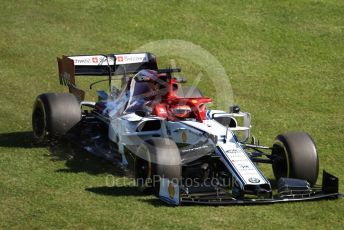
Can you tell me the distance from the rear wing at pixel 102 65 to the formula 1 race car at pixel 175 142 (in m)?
0.02

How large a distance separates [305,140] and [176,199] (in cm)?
259

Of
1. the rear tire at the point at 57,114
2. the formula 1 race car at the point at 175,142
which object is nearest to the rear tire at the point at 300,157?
the formula 1 race car at the point at 175,142

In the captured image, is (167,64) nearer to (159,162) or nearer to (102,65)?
(102,65)

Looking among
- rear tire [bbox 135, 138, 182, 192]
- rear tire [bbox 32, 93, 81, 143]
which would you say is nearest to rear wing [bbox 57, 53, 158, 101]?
rear tire [bbox 32, 93, 81, 143]

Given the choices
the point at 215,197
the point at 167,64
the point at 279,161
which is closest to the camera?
the point at 215,197

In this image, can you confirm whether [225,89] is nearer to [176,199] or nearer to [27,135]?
[27,135]

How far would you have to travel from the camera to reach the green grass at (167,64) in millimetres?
12156

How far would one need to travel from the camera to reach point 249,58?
2456 cm

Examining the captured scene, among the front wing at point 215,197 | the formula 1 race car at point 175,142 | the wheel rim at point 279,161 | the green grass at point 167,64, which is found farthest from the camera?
the wheel rim at point 279,161

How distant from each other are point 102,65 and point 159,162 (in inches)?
209

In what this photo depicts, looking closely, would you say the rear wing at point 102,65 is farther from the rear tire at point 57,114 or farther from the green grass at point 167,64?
the green grass at point 167,64

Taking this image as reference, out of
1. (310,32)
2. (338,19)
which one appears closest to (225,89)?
(310,32)

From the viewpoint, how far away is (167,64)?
24.0 metres

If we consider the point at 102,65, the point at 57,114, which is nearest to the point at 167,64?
the point at 102,65
